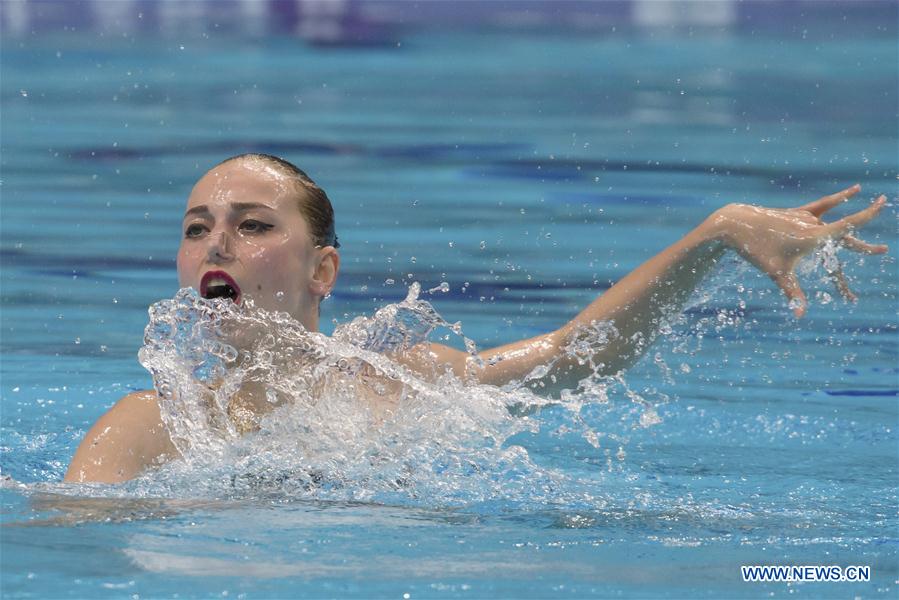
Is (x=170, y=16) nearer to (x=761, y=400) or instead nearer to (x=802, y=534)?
(x=761, y=400)

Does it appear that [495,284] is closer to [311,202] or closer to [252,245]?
[311,202]

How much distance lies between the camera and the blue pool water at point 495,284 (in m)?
2.73

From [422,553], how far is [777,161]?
4877mm

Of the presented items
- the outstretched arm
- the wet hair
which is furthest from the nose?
the outstretched arm

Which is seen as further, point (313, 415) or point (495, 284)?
point (495, 284)

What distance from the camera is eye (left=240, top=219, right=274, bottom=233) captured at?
10.7ft

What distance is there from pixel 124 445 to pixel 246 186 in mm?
594

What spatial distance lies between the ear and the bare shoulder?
16.4 inches

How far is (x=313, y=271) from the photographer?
3398mm

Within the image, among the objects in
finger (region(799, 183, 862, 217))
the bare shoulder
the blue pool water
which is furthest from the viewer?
finger (region(799, 183, 862, 217))

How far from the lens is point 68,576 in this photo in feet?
8.26

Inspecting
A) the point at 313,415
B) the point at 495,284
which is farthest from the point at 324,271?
the point at 495,284

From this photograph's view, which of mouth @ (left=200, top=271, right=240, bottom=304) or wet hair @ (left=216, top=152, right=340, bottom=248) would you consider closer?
mouth @ (left=200, top=271, right=240, bottom=304)

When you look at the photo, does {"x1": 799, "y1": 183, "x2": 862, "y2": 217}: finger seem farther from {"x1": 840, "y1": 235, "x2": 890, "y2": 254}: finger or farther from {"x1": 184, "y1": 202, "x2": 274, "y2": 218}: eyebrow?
{"x1": 184, "y1": 202, "x2": 274, "y2": 218}: eyebrow
